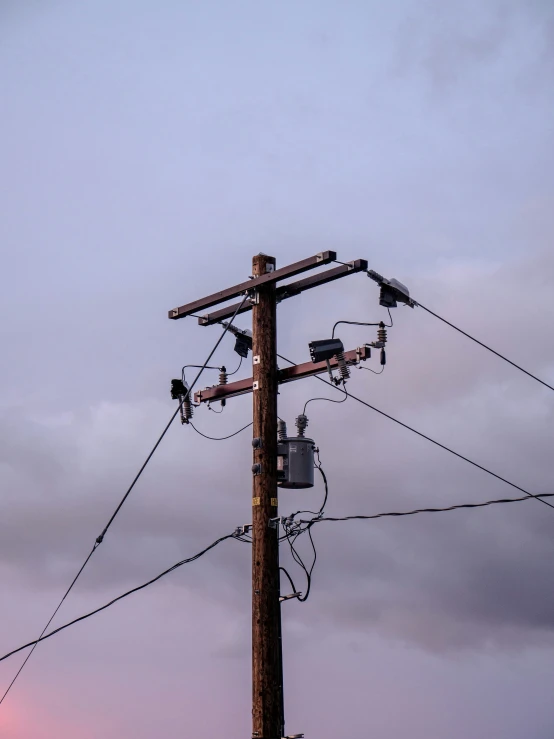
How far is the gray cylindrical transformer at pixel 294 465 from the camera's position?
15.9 meters

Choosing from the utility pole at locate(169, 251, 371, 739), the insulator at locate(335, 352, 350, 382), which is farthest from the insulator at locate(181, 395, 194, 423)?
the insulator at locate(335, 352, 350, 382)

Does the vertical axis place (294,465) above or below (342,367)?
below

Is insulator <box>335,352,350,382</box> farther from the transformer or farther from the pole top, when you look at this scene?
the pole top

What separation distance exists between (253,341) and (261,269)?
1167 mm

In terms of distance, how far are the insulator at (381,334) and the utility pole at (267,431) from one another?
0.28 metres

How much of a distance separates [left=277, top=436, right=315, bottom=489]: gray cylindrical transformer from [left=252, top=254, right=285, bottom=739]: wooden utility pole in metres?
0.13

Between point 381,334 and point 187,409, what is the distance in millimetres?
3671

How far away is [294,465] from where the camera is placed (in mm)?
15906

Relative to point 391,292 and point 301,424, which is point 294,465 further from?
point 391,292

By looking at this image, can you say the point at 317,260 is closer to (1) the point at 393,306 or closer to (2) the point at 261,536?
(1) the point at 393,306

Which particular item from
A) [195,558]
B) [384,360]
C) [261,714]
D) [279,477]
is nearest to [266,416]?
[279,477]

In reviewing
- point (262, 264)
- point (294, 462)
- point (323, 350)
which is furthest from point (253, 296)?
point (294, 462)

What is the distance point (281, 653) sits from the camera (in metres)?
15.1

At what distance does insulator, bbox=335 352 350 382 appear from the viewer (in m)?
15.9
